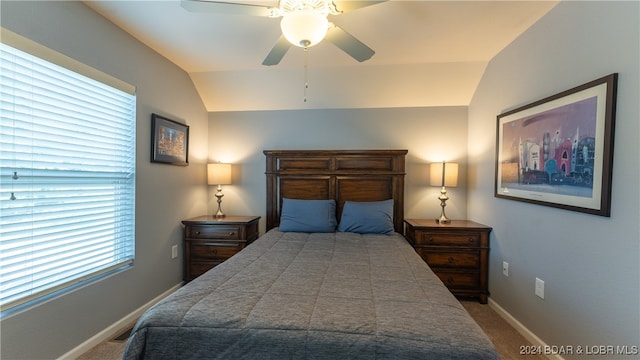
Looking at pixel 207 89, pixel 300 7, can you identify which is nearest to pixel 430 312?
pixel 300 7

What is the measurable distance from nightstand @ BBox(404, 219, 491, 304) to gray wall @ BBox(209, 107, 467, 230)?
21.6 inches

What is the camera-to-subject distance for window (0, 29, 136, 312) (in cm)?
147

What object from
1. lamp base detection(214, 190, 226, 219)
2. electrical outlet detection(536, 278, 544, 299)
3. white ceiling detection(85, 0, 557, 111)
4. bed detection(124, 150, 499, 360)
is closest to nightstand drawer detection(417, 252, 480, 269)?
bed detection(124, 150, 499, 360)

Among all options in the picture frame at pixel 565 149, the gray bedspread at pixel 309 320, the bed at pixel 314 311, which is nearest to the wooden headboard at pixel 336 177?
the bed at pixel 314 311

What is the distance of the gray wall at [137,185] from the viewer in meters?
1.58

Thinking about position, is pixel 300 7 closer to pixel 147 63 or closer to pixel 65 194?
pixel 147 63

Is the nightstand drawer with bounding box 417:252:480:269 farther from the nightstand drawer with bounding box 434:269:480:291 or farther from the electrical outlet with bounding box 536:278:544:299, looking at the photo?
the electrical outlet with bounding box 536:278:544:299

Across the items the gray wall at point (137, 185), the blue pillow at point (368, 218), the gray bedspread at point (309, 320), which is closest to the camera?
the gray bedspread at point (309, 320)

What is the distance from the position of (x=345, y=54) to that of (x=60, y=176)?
2.49 m

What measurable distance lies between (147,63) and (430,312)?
3018mm

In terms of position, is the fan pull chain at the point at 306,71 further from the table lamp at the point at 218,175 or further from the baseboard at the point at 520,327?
the baseboard at the point at 520,327

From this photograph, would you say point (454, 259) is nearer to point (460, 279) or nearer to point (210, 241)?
point (460, 279)

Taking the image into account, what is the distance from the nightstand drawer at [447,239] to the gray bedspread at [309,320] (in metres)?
1.14

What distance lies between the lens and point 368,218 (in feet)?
9.29
